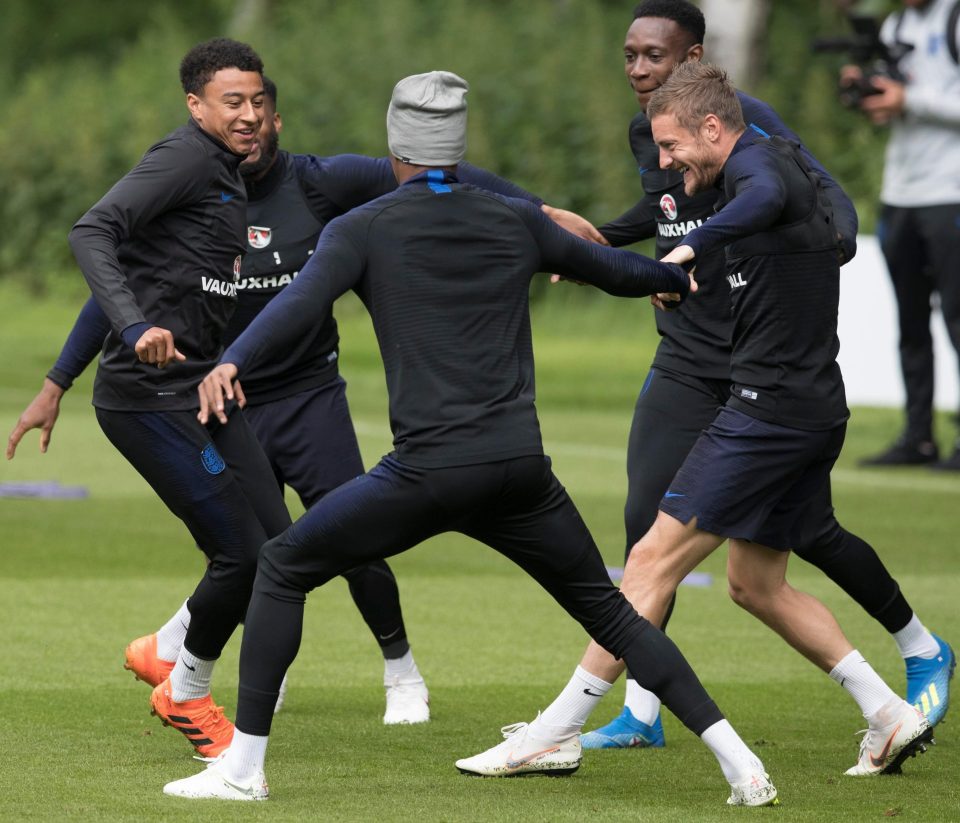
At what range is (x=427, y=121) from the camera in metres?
5.55

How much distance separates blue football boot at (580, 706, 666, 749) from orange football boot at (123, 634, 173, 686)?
144 centimetres

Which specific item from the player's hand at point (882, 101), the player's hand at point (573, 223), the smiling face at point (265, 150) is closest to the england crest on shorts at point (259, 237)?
the smiling face at point (265, 150)

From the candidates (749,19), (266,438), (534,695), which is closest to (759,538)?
(534,695)

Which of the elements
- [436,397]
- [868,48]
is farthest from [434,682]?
[868,48]

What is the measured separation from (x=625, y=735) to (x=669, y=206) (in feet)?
6.18

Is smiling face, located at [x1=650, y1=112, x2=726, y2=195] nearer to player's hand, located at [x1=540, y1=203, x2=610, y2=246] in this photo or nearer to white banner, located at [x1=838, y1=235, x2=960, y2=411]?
player's hand, located at [x1=540, y1=203, x2=610, y2=246]

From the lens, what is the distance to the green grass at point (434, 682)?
Answer: 5.75m

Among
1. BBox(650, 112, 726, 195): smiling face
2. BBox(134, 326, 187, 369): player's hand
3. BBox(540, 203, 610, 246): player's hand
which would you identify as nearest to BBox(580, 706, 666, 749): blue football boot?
BBox(540, 203, 610, 246): player's hand

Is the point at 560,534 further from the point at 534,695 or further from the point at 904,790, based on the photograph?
the point at 534,695

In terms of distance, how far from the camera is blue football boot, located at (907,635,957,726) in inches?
267

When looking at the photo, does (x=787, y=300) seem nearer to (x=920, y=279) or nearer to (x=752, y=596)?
(x=752, y=596)

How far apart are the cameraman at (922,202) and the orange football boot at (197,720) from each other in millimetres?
9542

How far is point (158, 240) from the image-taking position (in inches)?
247

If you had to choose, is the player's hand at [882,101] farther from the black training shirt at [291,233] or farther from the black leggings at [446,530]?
the black leggings at [446,530]
